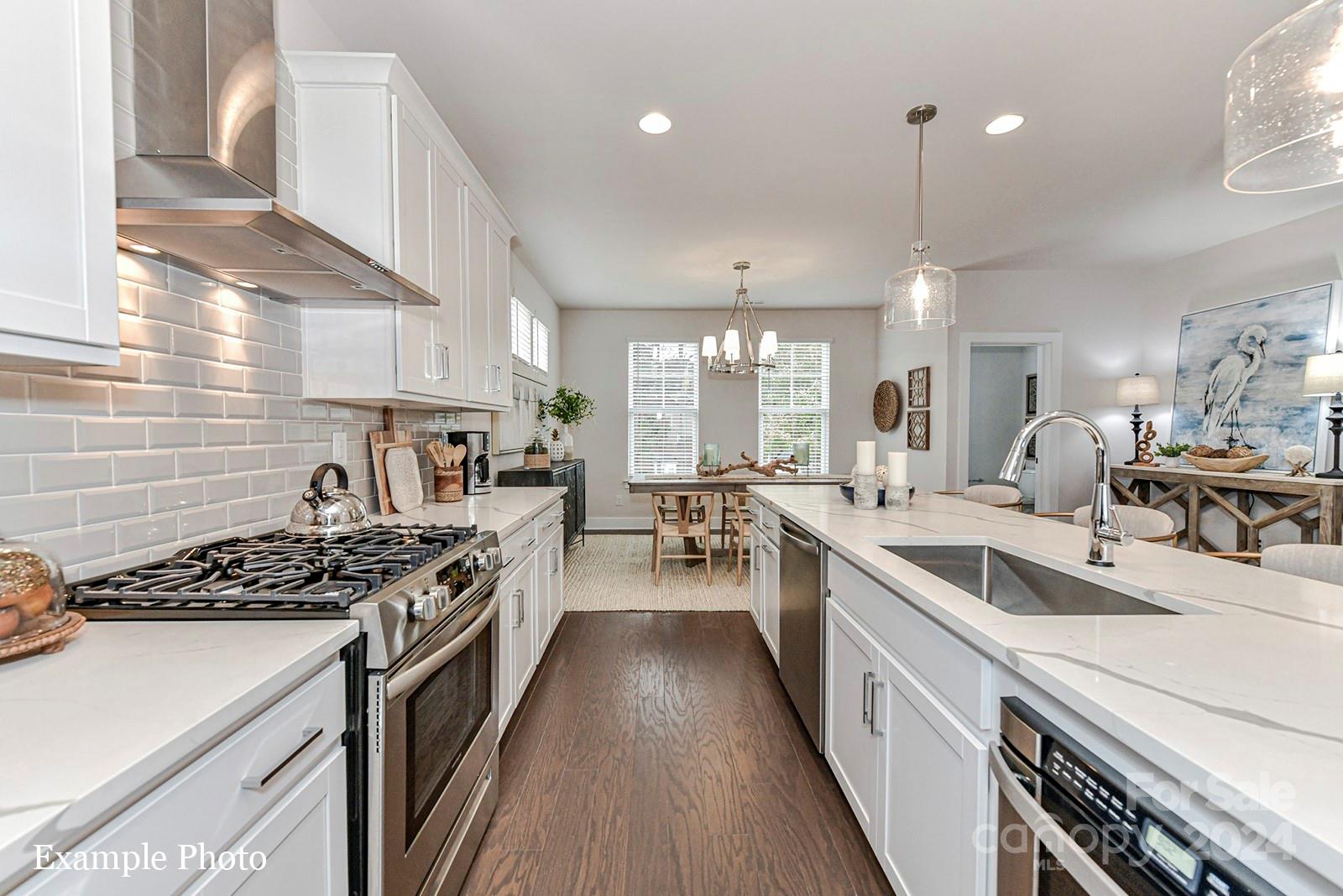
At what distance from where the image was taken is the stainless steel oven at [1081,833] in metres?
0.63

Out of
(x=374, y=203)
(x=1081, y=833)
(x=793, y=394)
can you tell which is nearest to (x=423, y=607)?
(x=1081, y=833)

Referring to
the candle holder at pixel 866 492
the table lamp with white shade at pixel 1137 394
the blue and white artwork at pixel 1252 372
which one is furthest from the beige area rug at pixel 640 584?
the blue and white artwork at pixel 1252 372

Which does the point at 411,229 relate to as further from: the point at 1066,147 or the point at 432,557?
the point at 1066,147

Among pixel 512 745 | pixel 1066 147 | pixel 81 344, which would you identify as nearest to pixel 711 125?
pixel 1066 147

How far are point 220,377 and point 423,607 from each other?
3.18ft

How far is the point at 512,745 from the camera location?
2.29 m

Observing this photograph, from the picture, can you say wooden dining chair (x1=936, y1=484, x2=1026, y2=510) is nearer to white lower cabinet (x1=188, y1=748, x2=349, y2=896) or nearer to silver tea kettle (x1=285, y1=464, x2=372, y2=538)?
silver tea kettle (x1=285, y1=464, x2=372, y2=538)

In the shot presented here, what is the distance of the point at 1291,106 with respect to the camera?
121cm

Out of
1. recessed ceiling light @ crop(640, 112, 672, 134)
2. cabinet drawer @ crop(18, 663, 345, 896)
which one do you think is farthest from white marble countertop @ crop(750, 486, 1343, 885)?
recessed ceiling light @ crop(640, 112, 672, 134)

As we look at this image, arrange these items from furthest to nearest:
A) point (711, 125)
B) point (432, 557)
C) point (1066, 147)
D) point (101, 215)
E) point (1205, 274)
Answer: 1. point (1205, 274)
2. point (1066, 147)
3. point (711, 125)
4. point (432, 557)
5. point (101, 215)

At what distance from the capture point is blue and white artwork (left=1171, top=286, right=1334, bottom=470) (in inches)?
152

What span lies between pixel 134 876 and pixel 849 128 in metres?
3.37

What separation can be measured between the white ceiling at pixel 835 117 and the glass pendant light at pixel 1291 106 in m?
1.06

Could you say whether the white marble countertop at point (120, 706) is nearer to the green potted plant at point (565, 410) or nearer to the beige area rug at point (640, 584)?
the beige area rug at point (640, 584)
